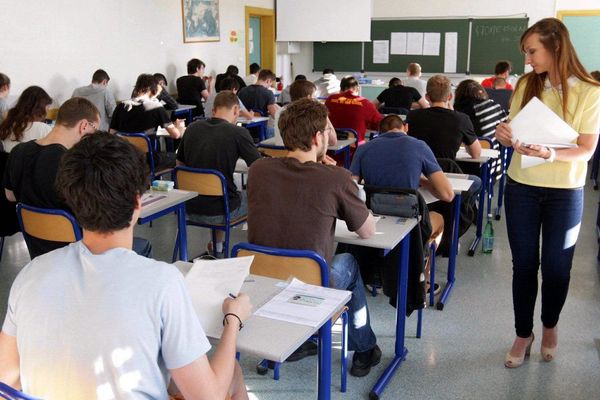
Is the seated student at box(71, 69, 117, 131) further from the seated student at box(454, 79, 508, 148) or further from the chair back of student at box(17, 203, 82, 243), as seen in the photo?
the chair back of student at box(17, 203, 82, 243)

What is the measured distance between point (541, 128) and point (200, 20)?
26.3 feet

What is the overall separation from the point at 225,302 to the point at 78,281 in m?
0.54

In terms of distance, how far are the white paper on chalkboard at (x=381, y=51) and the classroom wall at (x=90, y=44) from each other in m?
3.09

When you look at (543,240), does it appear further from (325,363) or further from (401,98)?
(401,98)

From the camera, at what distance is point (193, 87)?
8.99 meters

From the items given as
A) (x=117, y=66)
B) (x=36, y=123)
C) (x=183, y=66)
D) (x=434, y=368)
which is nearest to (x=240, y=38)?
(x=183, y=66)

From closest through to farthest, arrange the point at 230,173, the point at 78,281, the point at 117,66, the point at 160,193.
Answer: the point at 78,281, the point at 160,193, the point at 230,173, the point at 117,66

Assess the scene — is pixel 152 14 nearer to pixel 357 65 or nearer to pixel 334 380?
pixel 357 65

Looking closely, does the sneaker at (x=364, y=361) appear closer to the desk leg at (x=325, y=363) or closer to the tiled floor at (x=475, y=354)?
the tiled floor at (x=475, y=354)

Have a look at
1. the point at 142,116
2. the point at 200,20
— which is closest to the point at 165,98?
the point at 142,116

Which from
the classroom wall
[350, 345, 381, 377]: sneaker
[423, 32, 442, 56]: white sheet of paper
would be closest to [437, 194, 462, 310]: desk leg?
[350, 345, 381, 377]: sneaker

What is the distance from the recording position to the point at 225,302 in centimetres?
182

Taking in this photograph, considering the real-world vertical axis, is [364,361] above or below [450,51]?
below

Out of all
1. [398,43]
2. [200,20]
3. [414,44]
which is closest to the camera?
[200,20]
